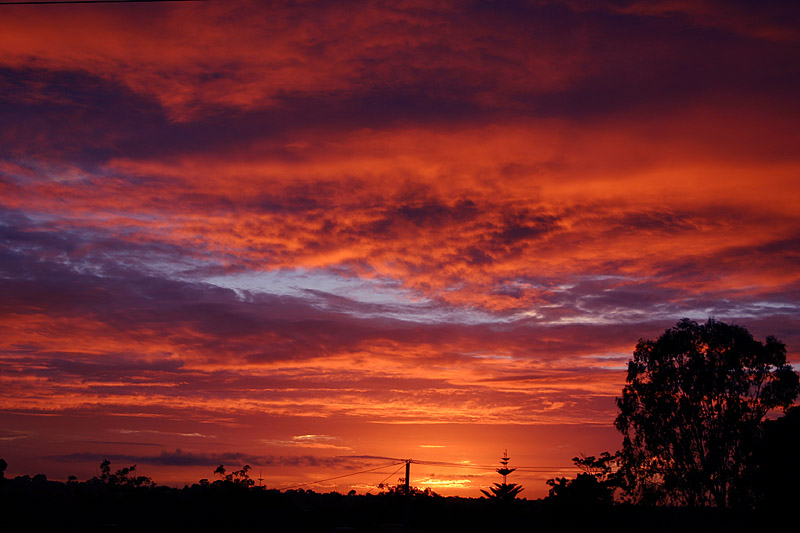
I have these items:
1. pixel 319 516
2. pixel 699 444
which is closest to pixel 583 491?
pixel 699 444

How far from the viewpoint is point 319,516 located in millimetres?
92438

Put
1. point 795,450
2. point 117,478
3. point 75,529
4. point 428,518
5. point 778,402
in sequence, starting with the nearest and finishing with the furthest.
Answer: point 795,450 < point 778,402 < point 75,529 < point 428,518 < point 117,478

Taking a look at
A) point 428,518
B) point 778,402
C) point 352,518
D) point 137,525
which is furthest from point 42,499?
point 778,402

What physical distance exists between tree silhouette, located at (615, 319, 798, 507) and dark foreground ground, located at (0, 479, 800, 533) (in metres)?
2.60

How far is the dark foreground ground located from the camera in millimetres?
55125

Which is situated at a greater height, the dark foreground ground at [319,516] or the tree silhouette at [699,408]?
the tree silhouette at [699,408]

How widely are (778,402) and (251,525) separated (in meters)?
59.9

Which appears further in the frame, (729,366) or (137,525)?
(137,525)

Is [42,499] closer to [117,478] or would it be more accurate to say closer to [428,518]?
[117,478]

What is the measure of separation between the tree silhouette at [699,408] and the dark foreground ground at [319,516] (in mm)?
2601

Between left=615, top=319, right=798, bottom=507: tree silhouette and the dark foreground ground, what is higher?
left=615, top=319, right=798, bottom=507: tree silhouette

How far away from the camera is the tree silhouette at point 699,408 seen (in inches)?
2168

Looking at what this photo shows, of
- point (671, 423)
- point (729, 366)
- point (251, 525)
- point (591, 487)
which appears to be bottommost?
point (251, 525)

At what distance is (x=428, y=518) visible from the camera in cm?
8962
